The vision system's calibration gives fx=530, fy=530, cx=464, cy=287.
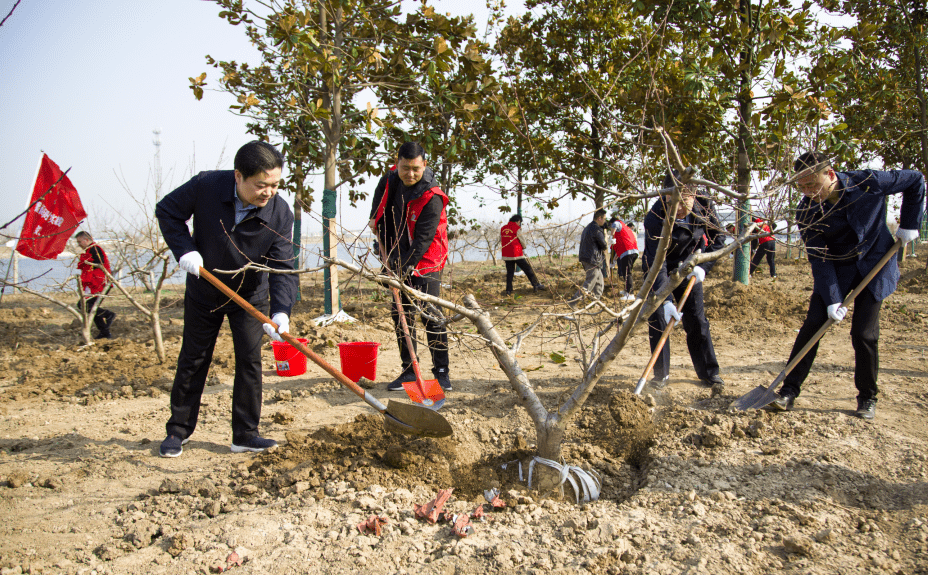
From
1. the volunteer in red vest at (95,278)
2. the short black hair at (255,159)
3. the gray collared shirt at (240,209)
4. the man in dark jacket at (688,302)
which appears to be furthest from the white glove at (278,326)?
the volunteer in red vest at (95,278)

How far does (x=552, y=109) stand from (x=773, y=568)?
9.00 m

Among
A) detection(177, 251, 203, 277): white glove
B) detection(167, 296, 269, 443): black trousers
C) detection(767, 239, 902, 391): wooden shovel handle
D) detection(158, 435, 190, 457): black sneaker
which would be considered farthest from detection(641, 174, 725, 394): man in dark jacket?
detection(158, 435, 190, 457): black sneaker

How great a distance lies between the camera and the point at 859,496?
98.1 inches

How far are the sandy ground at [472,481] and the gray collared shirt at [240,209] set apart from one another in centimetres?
126

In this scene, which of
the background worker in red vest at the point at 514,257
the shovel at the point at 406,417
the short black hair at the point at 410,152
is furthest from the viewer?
the background worker in red vest at the point at 514,257

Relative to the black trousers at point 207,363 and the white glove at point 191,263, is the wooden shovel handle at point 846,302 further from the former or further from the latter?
the white glove at point 191,263

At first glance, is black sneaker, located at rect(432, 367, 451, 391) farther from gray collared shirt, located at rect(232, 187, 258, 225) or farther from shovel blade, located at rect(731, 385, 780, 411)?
shovel blade, located at rect(731, 385, 780, 411)

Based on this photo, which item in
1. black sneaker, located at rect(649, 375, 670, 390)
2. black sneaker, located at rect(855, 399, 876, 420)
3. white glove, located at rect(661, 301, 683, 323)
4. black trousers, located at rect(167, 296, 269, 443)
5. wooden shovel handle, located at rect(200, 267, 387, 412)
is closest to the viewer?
wooden shovel handle, located at rect(200, 267, 387, 412)

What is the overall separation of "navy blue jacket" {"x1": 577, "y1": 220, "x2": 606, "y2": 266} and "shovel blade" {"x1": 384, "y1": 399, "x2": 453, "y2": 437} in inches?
223

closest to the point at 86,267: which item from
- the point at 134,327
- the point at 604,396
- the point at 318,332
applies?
the point at 134,327

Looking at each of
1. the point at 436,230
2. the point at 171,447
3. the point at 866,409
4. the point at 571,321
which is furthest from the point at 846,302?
the point at 171,447

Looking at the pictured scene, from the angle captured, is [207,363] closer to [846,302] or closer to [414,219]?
[414,219]

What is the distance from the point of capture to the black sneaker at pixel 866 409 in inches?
131

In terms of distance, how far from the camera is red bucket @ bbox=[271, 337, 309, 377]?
4.40 meters
